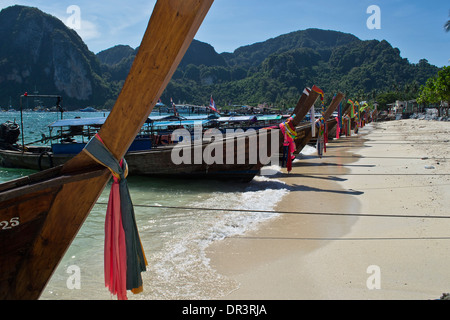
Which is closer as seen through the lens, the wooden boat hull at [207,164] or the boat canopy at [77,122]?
the wooden boat hull at [207,164]

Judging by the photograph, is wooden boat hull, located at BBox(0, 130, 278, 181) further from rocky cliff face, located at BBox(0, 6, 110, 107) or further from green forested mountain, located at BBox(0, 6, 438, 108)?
rocky cliff face, located at BBox(0, 6, 110, 107)

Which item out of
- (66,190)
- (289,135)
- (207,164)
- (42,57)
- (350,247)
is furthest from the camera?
(42,57)

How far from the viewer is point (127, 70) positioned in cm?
14750

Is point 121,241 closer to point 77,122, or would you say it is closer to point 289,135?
point 289,135

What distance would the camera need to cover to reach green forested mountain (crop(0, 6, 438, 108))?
125 meters

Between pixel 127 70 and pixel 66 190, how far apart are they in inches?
6134

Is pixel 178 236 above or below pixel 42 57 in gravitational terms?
below

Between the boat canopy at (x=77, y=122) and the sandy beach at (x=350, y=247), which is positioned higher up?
the boat canopy at (x=77, y=122)

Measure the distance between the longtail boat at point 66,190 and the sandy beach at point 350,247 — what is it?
2301 mm

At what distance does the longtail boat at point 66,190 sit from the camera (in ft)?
7.32

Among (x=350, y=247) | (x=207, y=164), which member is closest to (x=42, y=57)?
(x=207, y=164)

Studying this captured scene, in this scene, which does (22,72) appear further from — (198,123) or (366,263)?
(366,263)

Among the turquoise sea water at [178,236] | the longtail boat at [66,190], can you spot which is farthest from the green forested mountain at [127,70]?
the longtail boat at [66,190]

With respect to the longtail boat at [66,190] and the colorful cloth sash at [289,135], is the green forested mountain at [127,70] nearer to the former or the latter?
the colorful cloth sash at [289,135]
